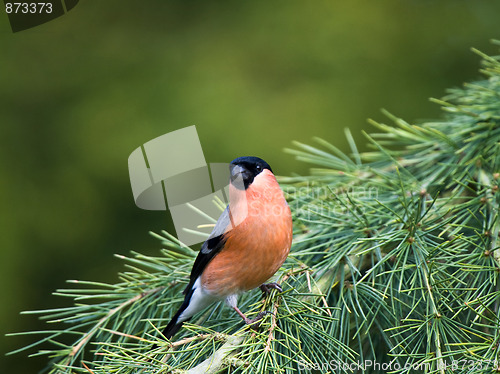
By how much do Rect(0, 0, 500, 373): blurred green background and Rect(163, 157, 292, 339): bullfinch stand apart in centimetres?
145

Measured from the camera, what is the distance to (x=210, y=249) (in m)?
1.32

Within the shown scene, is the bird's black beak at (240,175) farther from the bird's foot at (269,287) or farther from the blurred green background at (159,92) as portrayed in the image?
the blurred green background at (159,92)

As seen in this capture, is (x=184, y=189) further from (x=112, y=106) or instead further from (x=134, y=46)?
(x=134, y=46)

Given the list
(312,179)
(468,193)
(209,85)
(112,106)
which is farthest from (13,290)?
(468,193)

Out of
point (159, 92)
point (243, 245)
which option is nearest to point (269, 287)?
point (243, 245)

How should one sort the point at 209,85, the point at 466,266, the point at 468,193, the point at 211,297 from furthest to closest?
the point at 209,85 → the point at 468,193 → the point at 211,297 → the point at 466,266

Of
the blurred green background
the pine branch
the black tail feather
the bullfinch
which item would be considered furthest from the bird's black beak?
the blurred green background

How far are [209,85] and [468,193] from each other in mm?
1787

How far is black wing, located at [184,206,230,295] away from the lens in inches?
51.4

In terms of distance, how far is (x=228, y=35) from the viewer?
10.6ft

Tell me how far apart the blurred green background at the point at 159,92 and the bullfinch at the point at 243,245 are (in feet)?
4.76

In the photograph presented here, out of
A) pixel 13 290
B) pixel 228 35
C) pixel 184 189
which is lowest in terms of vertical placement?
pixel 13 290

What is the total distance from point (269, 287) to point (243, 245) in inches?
4.7

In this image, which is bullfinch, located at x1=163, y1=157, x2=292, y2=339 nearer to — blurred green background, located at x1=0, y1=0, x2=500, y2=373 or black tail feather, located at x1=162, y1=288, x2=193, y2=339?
black tail feather, located at x1=162, y1=288, x2=193, y2=339
